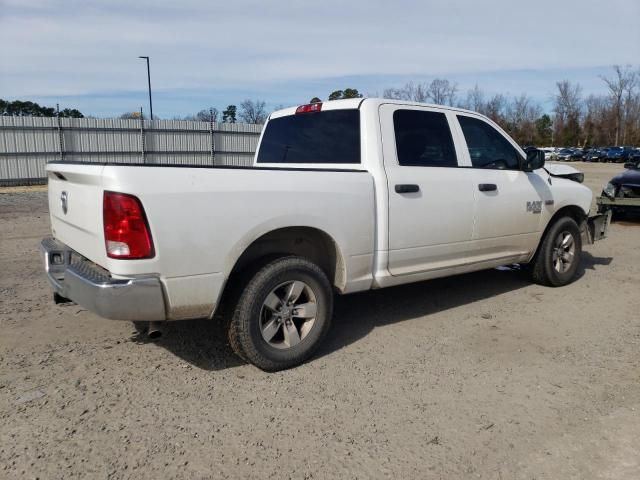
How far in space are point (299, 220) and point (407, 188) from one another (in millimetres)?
1053

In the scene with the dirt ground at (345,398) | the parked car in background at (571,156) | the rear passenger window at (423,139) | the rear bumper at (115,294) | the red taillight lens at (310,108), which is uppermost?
the red taillight lens at (310,108)

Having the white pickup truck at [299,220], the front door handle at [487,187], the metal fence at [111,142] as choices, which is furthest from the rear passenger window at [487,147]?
the metal fence at [111,142]

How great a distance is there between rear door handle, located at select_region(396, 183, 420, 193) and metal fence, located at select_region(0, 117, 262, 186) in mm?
14752

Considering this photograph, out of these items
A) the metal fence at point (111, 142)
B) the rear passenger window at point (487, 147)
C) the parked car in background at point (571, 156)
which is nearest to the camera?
the rear passenger window at point (487, 147)

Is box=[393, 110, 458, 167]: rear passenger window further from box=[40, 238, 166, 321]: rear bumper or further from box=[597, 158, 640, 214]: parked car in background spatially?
box=[597, 158, 640, 214]: parked car in background

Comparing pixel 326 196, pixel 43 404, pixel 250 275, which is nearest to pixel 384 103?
pixel 326 196

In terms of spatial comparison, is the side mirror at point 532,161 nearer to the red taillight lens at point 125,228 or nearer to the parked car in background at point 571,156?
the red taillight lens at point 125,228

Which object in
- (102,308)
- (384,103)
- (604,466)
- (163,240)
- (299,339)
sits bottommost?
(604,466)

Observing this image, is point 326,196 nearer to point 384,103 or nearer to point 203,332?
point 384,103

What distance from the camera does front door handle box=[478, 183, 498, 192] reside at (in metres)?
4.97

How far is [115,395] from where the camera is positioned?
345 cm

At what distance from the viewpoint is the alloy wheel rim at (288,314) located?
149 inches

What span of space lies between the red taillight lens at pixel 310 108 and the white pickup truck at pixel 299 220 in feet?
0.08

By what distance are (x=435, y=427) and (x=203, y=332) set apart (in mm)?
2210
